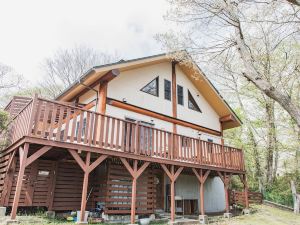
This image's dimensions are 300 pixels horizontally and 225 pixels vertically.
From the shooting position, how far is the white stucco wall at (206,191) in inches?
524

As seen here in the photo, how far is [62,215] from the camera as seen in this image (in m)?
9.08

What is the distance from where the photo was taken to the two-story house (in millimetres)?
7820

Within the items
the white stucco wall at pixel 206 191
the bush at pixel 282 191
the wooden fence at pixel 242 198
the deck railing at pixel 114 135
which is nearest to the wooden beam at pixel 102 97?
the deck railing at pixel 114 135

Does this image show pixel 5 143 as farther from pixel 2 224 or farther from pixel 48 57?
pixel 48 57

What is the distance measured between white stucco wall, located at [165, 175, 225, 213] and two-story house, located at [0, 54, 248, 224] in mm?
51

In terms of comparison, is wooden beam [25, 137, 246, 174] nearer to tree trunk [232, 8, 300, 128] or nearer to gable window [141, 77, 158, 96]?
gable window [141, 77, 158, 96]

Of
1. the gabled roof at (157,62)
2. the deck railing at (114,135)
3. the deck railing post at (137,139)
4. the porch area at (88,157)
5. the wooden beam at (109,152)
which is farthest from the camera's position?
the gabled roof at (157,62)

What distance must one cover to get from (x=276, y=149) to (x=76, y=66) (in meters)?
19.6

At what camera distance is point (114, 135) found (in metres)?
9.88

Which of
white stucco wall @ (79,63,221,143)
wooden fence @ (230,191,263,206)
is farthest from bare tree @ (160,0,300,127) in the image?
wooden fence @ (230,191,263,206)

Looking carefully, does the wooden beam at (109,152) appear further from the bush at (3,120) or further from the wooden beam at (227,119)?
the wooden beam at (227,119)

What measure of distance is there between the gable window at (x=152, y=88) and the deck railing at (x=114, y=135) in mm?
2861

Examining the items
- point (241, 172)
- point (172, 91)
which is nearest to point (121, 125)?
point (172, 91)

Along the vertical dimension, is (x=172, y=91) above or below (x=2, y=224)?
A: above
